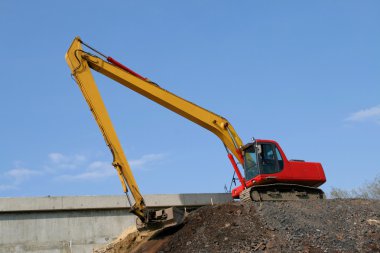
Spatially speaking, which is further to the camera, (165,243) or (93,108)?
(93,108)

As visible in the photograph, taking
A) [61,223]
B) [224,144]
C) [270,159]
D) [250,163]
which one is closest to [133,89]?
[224,144]

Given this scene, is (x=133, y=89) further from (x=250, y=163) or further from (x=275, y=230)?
(x=275, y=230)

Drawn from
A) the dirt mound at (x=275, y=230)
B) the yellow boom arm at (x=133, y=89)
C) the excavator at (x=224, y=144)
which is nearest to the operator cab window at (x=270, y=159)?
the excavator at (x=224, y=144)

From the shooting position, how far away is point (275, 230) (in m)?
12.7

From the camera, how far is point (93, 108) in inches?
557

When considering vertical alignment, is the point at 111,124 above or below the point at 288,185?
above

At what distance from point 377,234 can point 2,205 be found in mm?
13041

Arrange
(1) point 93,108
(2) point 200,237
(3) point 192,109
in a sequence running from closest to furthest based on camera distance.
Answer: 1. (2) point 200,237
2. (1) point 93,108
3. (3) point 192,109

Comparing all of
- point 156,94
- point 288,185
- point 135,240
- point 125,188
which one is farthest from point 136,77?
point 288,185

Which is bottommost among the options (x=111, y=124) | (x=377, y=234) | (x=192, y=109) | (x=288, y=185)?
(x=377, y=234)

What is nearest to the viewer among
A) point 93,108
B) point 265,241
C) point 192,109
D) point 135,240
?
point 265,241

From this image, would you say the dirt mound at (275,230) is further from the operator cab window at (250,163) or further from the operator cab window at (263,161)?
the operator cab window at (250,163)

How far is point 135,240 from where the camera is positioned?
15.8 meters

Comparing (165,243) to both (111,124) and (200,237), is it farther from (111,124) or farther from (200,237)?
(111,124)
